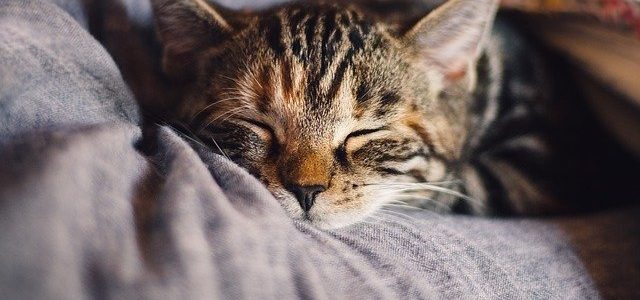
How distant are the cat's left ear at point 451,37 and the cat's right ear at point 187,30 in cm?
32

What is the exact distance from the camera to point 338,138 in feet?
2.88

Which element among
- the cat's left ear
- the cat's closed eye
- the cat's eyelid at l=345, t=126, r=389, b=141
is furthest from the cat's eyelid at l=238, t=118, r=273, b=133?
the cat's left ear

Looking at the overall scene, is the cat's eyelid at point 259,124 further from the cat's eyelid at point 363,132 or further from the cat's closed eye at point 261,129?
the cat's eyelid at point 363,132

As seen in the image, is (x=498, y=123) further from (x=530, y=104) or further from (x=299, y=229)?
(x=299, y=229)

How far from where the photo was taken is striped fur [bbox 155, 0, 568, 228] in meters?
0.86

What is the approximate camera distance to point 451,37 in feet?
3.26

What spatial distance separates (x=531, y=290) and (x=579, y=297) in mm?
90

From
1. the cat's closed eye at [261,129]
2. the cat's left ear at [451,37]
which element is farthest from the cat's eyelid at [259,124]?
the cat's left ear at [451,37]

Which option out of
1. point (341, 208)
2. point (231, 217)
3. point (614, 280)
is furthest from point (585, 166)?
point (231, 217)

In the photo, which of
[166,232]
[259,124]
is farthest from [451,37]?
[166,232]

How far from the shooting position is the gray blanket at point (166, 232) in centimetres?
51

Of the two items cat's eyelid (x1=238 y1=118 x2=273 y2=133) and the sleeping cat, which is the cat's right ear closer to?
the sleeping cat

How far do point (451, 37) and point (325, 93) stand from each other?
0.92ft

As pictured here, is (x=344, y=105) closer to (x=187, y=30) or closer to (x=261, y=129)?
(x=261, y=129)
